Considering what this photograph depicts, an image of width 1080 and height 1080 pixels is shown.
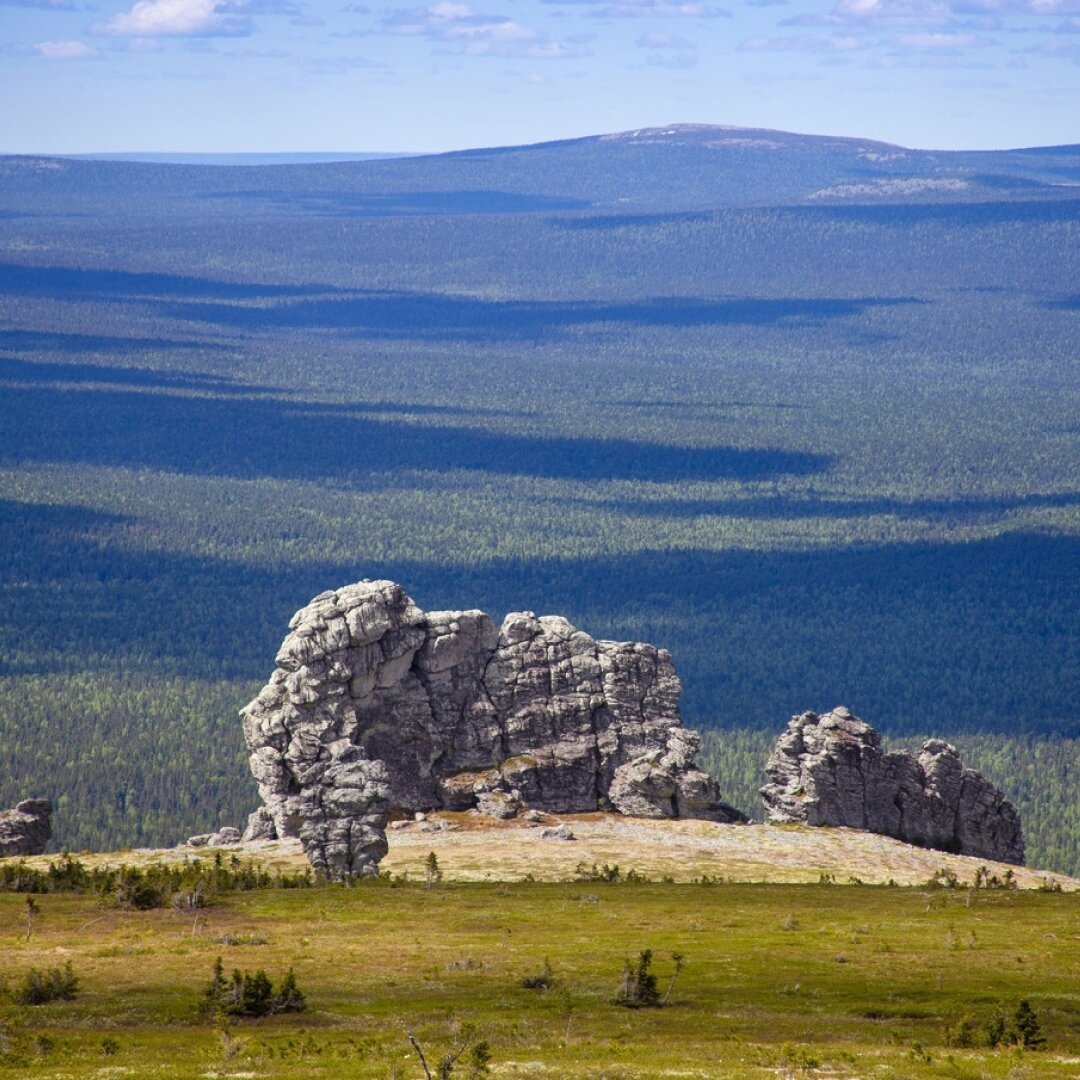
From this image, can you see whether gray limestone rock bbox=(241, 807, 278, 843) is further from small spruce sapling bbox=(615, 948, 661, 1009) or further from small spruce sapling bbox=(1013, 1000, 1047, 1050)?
small spruce sapling bbox=(1013, 1000, 1047, 1050)

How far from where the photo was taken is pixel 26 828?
271 feet

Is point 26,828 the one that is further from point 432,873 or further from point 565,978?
point 565,978

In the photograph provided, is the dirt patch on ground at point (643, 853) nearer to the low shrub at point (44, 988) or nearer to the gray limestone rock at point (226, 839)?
the gray limestone rock at point (226, 839)

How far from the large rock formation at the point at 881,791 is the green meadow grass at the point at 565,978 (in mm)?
15724

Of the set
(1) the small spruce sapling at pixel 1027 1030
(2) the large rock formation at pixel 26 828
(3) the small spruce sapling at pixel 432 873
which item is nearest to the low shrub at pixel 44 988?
(3) the small spruce sapling at pixel 432 873

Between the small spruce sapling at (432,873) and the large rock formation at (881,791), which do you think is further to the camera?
the large rock formation at (881,791)

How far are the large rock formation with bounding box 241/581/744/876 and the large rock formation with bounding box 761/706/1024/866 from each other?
10.5ft

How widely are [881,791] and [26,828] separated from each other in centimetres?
3479

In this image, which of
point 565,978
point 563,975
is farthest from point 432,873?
point 565,978

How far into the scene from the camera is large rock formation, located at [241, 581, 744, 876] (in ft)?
273

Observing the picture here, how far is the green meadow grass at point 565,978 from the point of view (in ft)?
150

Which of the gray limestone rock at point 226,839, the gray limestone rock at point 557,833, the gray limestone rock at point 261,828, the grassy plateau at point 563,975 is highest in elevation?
the grassy plateau at point 563,975

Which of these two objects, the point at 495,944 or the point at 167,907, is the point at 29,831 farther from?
the point at 495,944

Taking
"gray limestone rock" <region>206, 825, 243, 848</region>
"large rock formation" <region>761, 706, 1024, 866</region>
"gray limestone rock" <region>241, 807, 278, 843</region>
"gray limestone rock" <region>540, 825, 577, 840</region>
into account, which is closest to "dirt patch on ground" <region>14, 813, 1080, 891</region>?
"gray limestone rock" <region>540, 825, 577, 840</region>
